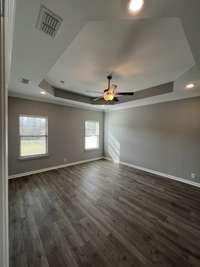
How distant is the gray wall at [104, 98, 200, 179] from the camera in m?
3.65

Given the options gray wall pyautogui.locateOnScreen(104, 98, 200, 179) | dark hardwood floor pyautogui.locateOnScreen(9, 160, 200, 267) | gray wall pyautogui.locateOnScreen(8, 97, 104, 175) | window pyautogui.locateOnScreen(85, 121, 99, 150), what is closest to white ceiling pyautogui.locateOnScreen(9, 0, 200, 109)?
gray wall pyautogui.locateOnScreen(104, 98, 200, 179)

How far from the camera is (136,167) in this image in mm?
5078

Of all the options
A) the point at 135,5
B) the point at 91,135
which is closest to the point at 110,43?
the point at 135,5

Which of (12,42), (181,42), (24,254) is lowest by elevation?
(24,254)

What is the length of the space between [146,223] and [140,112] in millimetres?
3777

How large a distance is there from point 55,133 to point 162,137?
3908 mm

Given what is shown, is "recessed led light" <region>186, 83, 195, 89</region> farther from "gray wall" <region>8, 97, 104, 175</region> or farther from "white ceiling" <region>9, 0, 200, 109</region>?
"gray wall" <region>8, 97, 104, 175</region>

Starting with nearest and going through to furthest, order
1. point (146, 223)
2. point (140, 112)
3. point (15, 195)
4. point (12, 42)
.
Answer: point (12, 42)
point (146, 223)
point (15, 195)
point (140, 112)

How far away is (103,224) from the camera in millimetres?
2053

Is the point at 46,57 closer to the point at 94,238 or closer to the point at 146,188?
the point at 94,238

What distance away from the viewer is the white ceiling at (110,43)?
112cm

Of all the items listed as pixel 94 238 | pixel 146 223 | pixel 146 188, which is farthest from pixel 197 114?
pixel 94 238

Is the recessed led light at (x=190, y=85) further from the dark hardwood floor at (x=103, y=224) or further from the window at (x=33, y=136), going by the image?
the window at (x=33, y=136)

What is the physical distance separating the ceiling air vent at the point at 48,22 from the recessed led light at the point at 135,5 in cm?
69
